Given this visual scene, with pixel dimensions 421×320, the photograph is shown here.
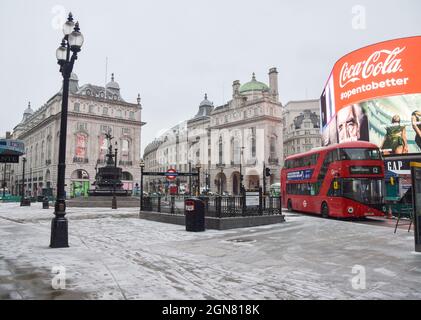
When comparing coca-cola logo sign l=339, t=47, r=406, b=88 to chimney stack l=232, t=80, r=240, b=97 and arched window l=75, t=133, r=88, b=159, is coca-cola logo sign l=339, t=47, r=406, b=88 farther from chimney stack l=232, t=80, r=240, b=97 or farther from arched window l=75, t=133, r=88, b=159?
arched window l=75, t=133, r=88, b=159

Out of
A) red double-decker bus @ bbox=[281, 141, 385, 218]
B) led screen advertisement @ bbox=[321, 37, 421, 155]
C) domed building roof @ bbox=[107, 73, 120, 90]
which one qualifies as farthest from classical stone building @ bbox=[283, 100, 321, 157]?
red double-decker bus @ bbox=[281, 141, 385, 218]

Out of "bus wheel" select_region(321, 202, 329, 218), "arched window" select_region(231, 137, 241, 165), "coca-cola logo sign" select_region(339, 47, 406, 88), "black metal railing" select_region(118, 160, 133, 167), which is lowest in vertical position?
"bus wheel" select_region(321, 202, 329, 218)

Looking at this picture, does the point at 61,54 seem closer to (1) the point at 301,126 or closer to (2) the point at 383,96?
(2) the point at 383,96

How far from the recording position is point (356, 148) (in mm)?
18969

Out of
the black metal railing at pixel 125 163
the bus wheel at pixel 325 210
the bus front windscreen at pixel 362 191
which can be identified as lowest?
the bus wheel at pixel 325 210

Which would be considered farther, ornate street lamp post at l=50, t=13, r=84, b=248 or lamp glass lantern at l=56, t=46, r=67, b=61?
lamp glass lantern at l=56, t=46, r=67, b=61

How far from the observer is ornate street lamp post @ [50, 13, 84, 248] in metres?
9.91

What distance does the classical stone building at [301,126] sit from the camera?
104m

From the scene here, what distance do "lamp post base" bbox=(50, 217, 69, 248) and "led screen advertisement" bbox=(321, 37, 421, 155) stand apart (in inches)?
1841

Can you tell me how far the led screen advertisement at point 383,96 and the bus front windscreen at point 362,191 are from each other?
106 ft

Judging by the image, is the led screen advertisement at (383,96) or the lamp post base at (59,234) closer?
the lamp post base at (59,234)

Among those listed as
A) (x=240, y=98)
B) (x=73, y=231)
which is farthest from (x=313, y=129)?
(x=73, y=231)

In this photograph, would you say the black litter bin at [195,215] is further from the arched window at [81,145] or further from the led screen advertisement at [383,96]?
the arched window at [81,145]

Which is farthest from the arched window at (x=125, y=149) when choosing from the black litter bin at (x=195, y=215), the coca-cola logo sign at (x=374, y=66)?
the black litter bin at (x=195, y=215)
